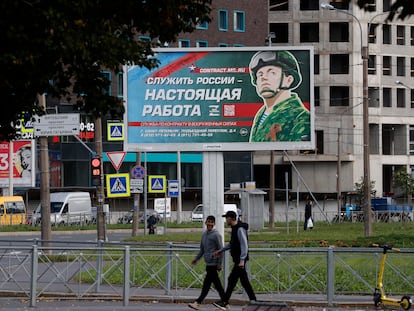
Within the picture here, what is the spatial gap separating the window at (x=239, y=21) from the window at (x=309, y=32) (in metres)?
4.97

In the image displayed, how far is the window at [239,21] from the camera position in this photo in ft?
256

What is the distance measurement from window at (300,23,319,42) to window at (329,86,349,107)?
4195 mm

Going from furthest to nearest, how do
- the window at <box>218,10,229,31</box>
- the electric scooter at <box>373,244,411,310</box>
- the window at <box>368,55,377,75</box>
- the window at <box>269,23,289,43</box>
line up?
the window at <box>269,23,289,43</box>
the window at <box>368,55,377,75</box>
the window at <box>218,10,229,31</box>
the electric scooter at <box>373,244,411,310</box>

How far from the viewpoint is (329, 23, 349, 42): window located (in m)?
80.3

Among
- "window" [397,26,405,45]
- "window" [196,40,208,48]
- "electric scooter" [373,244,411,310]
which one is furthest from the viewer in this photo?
"window" [397,26,405,45]

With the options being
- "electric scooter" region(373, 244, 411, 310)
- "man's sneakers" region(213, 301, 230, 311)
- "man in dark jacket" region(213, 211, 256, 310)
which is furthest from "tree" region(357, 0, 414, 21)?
"man's sneakers" region(213, 301, 230, 311)

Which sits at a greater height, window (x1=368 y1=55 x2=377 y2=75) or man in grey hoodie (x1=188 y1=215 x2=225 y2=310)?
window (x1=368 y1=55 x2=377 y2=75)

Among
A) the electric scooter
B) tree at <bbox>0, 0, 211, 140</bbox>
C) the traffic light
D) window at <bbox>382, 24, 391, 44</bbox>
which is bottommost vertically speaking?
the electric scooter

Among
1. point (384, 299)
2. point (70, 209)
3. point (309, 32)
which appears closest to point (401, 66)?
point (309, 32)

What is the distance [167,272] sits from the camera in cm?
2105

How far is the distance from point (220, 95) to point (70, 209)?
150ft

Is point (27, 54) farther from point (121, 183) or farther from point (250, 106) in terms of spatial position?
point (121, 183)

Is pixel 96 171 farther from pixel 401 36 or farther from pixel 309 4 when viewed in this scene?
pixel 401 36

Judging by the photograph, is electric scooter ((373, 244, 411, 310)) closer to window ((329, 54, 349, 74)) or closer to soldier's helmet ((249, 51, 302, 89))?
soldier's helmet ((249, 51, 302, 89))
